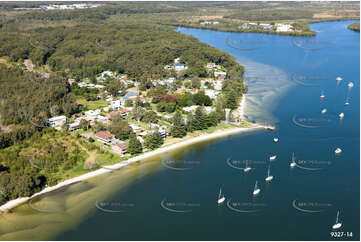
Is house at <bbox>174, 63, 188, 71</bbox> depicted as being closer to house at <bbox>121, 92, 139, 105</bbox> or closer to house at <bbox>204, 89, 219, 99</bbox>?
house at <bbox>204, 89, 219, 99</bbox>

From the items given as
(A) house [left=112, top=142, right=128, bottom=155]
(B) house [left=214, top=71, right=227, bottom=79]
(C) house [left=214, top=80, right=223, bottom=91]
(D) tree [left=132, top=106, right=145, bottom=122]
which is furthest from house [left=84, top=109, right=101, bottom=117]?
(B) house [left=214, top=71, right=227, bottom=79]

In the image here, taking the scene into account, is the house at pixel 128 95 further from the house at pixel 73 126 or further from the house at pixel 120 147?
the house at pixel 120 147

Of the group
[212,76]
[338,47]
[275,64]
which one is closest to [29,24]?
[212,76]

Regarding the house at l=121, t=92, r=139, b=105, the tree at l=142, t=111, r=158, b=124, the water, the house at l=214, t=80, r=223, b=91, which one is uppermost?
the house at l=214, t=80, r=223, b=91

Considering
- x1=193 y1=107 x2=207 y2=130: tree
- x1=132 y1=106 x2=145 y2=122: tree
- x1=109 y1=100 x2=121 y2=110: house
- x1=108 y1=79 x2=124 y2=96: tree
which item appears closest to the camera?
x1=193 y1=107 x2=207 y2=130: tree

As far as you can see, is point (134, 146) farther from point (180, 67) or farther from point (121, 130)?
point (180, 67)

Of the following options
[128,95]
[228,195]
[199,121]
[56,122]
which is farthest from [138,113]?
[228,195]
